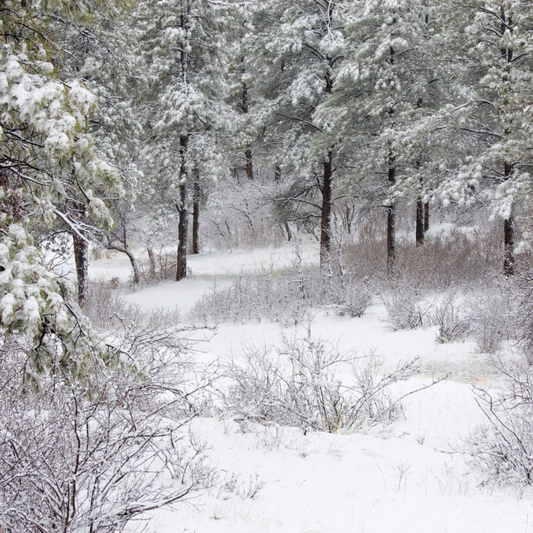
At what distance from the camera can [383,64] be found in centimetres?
1305

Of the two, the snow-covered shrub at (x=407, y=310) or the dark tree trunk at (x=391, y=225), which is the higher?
the dark tree trunk at (x=391, y=225)

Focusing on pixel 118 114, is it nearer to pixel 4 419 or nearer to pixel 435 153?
pixel 435 153

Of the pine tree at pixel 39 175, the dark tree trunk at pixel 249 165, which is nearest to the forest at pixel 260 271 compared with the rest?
the pine tree at pixel 39 175

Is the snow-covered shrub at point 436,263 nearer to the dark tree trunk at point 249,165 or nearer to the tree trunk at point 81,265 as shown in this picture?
the tree trunk at point 81,265

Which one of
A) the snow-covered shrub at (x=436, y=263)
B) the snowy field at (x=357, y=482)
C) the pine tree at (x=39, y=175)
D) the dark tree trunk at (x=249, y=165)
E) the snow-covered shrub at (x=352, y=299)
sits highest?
the dark tree trunk at (x=249, y=165)

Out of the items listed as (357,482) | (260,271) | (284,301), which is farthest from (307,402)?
(260,271)

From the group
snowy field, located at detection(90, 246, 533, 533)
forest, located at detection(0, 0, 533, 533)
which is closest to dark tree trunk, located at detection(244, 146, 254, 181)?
forest, located at detection(0, 0, 533, 533)

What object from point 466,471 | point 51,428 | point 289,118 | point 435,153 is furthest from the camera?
point 289,118

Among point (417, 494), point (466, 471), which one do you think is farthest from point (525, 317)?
point (417, 494)

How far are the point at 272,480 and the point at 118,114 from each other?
38.8ft

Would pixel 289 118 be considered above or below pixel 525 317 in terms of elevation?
above

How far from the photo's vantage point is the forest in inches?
122

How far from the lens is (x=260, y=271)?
19.1 meters

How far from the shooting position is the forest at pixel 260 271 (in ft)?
10.1
